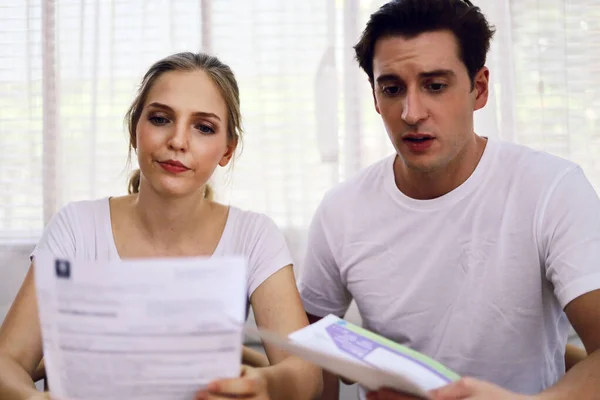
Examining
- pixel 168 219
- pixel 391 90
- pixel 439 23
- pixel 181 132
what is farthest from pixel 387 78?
pixel 168 219

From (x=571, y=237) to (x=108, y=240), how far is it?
0.91 metres

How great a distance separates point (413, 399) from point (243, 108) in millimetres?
1277

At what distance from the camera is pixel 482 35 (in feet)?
4.22

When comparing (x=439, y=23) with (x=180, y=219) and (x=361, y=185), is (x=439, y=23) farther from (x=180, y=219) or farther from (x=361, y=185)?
(x=180, y=219)

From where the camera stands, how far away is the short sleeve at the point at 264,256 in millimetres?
1202

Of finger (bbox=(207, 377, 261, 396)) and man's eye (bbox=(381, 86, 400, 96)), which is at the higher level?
man's eye (bbox=(381, 86, 400, 96))

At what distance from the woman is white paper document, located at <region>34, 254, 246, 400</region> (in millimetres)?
361

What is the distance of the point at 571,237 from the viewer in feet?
3.51

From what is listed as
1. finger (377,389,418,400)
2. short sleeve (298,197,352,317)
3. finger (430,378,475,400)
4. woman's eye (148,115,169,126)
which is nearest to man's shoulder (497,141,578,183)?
short sleeve (298,197,352,317)

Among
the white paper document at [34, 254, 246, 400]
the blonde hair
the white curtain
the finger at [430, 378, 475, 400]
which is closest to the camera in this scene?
the white paper document at [34, 254, 246, 400]

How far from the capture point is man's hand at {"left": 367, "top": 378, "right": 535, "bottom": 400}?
79 centimetres

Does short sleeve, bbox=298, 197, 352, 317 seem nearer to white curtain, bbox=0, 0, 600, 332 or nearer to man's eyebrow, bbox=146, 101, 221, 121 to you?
man's eyebrow, bbox=146, 101, 221, 121

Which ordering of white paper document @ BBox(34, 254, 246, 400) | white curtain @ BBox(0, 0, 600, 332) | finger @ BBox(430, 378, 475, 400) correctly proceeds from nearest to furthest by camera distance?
white paper document @ BBox(34, 254, 246, 400) → finger @ BBox(430, 378, 475, 400) → white curtain @ BBox(0, 0, 600, 332)

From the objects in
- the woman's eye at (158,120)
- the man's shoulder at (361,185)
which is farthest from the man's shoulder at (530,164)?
the woman's eye at (158,120)
